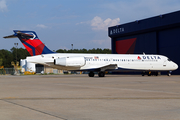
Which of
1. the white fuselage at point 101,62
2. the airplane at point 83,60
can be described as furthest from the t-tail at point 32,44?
the white fuselage at point 101,62

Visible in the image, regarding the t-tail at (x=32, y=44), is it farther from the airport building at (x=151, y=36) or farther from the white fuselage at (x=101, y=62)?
the airport building at (x=151, y=36)

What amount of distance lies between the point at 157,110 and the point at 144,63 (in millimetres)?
32084

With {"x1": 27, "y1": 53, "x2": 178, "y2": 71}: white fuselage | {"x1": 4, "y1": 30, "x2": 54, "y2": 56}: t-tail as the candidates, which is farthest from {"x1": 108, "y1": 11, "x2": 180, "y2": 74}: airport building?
{"x1": 4, "y1": 30, "x2": 54, "y2": 56}: t-tail

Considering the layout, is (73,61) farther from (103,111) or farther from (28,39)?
(103,111)

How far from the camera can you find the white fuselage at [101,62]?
34.4 meters

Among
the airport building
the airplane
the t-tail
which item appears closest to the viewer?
the airplane

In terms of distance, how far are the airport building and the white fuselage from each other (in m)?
11.1

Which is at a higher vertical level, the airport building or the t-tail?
the airport building

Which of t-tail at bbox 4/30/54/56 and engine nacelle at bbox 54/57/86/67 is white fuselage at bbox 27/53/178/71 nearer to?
engine nacelle at bbox 54/57/86/67

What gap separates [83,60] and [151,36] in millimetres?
25309

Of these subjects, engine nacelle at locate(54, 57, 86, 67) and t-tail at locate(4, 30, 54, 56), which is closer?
engine nacelle at locate(54, 57, 86, 67)

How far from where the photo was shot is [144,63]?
38.9 m

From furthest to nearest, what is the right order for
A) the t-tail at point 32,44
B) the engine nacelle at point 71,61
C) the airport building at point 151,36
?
the airport building at point 151,36
the t-tail at point 32,44
the engine nacelle at point 71,61

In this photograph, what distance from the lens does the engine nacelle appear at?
3406 cm
